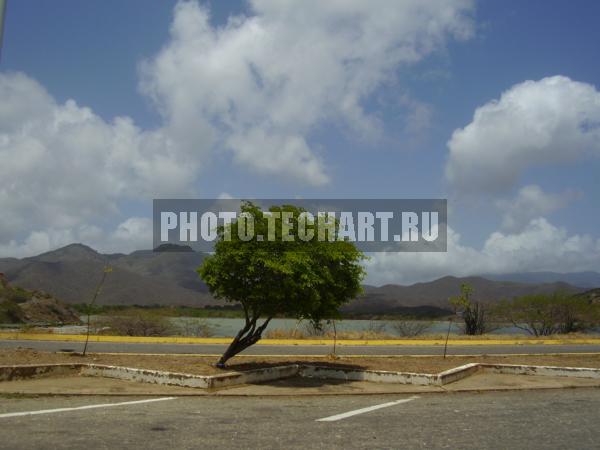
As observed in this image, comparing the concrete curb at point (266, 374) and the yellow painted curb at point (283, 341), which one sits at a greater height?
the concrete curb at point (266, 374)

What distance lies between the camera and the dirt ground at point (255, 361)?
53.6 feet

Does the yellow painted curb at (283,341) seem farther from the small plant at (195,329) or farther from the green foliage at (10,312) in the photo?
the green foliage at (10,312)

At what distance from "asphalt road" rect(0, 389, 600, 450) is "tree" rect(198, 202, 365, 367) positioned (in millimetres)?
2766

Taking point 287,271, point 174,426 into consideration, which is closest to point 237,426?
point 174,426

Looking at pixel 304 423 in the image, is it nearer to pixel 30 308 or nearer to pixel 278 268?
pixel 278 268

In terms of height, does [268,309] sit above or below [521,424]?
above

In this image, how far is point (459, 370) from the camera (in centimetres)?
1638

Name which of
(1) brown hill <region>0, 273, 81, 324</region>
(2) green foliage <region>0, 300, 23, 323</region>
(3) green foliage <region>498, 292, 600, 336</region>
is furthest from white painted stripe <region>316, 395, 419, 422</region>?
(1) brown hill <region>0, 273, 81, 324</region>

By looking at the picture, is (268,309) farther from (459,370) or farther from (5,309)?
(5,309)

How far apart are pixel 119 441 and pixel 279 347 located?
1900 centimetres

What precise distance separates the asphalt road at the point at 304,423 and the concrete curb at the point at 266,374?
144 centimetres

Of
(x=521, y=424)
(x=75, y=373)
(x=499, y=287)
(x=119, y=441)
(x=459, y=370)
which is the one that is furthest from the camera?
(x=499, y=287)

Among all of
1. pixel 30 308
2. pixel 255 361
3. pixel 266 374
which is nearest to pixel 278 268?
pixel 266 374

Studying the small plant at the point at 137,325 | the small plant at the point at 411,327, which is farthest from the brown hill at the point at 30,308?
the small plant at the point at 411,327
